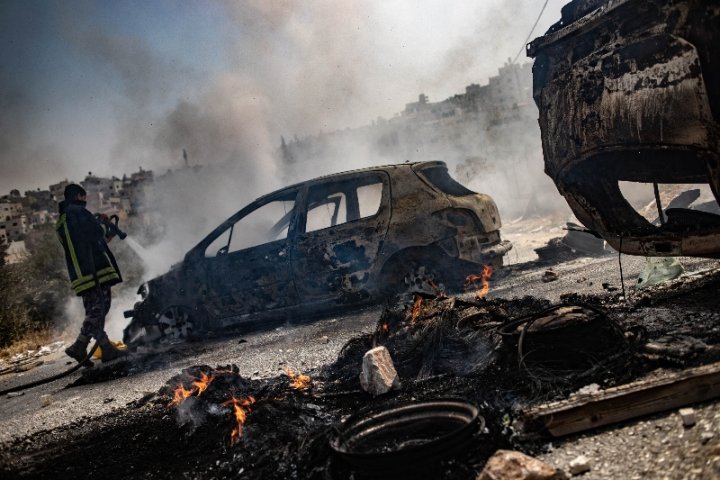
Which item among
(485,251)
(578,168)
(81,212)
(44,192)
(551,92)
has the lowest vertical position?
(485,251)

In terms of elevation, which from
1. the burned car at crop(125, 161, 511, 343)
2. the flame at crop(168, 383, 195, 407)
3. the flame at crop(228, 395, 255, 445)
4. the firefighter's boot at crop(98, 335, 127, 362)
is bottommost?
the flame at crop(228, 395, 255, 445)

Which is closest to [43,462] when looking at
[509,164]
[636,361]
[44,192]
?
[636,361]

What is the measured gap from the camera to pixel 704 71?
8.24 feet

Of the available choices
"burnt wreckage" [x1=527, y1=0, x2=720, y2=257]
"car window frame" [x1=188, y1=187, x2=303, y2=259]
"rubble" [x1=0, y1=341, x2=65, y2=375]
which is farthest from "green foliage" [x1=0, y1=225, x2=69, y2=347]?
"burnt wreckage" [x1=527, y1=0, x2=720, y2=257]

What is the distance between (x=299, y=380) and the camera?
12.7 ft

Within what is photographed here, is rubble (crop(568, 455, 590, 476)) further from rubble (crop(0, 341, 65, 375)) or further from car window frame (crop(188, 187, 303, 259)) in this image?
rubble (crop(0, 341, 65, 375))

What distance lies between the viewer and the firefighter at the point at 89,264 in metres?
Answer: 6.77

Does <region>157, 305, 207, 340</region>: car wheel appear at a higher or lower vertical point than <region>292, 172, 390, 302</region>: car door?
lower

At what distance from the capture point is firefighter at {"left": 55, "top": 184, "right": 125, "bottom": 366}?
6773mm

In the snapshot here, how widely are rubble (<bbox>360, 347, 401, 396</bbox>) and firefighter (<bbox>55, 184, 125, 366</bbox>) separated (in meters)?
4.77

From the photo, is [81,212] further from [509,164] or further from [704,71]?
[509,164]

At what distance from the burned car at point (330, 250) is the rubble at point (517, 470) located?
4317 mm

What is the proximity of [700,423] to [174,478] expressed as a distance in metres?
2.49

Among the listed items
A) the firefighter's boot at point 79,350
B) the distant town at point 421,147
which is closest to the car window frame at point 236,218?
the firefighter's boot at point 79,350
